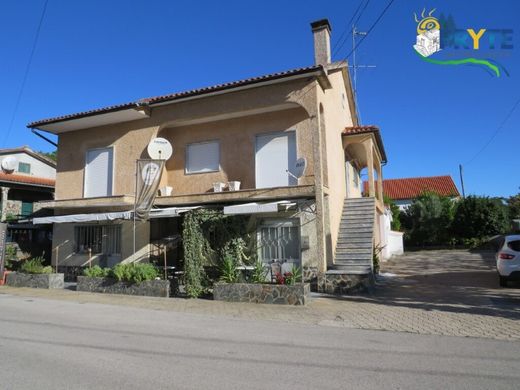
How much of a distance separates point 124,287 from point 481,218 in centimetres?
2849

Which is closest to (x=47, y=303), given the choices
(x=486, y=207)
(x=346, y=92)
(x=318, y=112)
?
(x=318, y=112)

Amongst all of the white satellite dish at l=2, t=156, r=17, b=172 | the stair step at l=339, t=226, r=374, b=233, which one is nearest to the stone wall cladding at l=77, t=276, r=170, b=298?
the stair step at l=339, t=226, r=374, b=233

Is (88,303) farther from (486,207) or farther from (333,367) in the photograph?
(486,207)

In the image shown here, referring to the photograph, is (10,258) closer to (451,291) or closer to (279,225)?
(279,225)

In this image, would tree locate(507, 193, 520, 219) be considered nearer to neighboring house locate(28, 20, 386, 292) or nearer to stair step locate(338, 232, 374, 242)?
neighboring house locate(28, 20, 386, 292)

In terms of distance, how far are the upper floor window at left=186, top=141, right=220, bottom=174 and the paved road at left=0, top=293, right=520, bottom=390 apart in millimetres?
7947

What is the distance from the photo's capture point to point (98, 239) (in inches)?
695

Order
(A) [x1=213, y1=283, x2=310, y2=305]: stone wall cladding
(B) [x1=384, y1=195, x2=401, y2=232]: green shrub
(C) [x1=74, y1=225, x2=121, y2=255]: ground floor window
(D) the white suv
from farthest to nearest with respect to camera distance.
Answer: (B) [x1=384, y1=195, x2=401, y2=232]: green shrub → (C) [x1=74, y1=225, x2=121, y2=255]: ground floor window → (D) the white suv → (A) [x1=213, y1=283, x2=310, y2=305]: stone wall cladding

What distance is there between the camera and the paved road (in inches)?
201

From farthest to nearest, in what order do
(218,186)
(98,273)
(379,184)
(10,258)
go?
(379,184)
(10,258)
(218,186)
(98,273)

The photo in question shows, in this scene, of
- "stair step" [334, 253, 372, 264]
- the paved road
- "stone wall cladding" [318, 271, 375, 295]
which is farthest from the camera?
"stair step" [334, 253, 372, 264]

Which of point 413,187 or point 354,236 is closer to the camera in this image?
point 354,236

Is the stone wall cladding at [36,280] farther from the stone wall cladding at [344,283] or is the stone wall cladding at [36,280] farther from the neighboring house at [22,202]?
the stone wall cladding at [344,283]

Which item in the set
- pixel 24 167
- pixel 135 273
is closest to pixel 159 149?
pixel 135 273
